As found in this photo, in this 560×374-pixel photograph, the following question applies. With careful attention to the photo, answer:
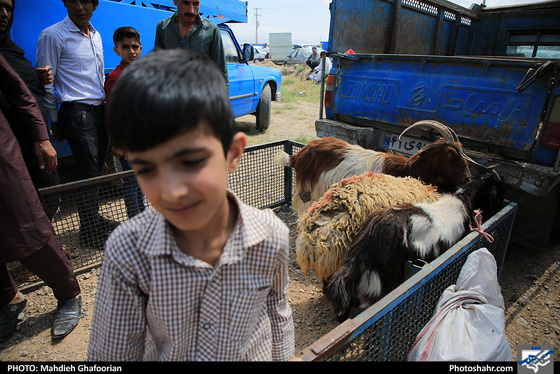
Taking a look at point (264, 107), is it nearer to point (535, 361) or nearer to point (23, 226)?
point (23, 226)

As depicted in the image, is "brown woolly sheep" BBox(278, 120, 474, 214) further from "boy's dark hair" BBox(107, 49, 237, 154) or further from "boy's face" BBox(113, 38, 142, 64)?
"boy's dark hair" BBox(107, 49, 237, 154)

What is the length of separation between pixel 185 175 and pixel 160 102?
0.20 m

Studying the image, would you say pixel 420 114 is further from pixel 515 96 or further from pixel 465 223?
pixel 465 223

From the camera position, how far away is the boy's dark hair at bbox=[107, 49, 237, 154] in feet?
2.79

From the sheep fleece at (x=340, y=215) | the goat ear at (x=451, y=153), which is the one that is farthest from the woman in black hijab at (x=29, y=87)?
the goat ear at (x=451, y=153)

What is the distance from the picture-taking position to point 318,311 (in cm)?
304

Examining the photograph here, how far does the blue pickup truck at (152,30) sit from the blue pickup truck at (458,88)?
325 cm

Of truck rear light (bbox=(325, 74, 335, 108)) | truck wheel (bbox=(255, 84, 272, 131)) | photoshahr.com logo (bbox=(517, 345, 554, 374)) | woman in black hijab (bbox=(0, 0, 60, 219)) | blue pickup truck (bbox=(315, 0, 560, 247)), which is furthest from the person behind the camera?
truck wheel (bbox=(255, 84, 272, 131))

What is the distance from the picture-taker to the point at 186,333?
42.6 inches

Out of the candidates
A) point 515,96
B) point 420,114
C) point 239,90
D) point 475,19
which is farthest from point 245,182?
point 475,19

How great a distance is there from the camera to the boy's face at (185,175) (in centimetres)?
89

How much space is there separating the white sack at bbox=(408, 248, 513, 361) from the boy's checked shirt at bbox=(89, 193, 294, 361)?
120 centimetres

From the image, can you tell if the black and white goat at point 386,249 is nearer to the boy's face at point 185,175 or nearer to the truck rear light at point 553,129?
the truck rear light at point 553,129

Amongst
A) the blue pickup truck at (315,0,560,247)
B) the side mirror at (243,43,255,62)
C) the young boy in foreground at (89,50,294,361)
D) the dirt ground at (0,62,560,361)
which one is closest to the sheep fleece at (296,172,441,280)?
the dirt ground at (0,62,560,361)
